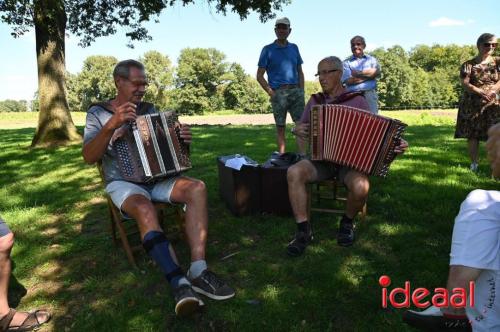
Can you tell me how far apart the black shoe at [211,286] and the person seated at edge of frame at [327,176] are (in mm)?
836

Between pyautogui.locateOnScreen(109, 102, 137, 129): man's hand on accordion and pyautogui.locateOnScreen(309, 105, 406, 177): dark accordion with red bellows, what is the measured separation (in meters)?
1.76

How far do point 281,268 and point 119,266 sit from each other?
153 centimetres

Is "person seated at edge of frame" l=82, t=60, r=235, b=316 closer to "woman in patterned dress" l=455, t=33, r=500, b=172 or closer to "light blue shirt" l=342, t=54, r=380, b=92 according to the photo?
"light blue shirt" l=342, t=54, r=380, b=92

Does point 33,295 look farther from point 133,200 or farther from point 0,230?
point 133,200

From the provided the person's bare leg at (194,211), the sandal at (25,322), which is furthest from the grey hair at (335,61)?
the sandal at (25,322)

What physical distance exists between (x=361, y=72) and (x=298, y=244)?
13.8 ft

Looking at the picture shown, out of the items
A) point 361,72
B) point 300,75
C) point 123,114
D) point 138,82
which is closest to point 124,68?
point 138,82

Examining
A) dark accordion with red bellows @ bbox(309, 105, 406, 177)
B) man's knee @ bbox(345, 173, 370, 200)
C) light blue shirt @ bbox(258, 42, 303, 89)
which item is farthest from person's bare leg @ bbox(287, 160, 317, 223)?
light blue shirt @ bbox(258, 42, 303, 89)

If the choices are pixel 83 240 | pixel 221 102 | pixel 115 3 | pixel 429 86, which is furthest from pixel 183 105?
pixel 83 240

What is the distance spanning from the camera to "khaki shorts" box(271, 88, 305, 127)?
6.47 meters

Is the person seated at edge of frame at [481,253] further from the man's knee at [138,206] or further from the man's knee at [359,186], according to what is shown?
the man's knee at [138,206]

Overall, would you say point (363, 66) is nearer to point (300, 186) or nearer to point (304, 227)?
point (300, 186)

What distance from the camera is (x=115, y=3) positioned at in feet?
39.2

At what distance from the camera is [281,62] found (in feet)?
20.9
